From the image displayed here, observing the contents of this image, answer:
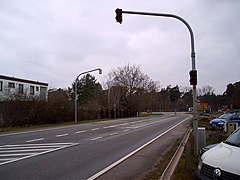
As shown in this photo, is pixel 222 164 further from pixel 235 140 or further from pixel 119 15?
pixel 119 15

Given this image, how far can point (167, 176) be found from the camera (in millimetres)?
7973

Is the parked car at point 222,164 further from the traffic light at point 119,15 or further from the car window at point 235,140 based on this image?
the traffic light at point 119,15

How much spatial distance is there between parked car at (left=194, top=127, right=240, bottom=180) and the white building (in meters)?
28.7

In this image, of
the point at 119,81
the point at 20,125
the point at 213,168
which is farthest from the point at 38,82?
the point at 213,168

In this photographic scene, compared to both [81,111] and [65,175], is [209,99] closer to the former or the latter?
[81,111]

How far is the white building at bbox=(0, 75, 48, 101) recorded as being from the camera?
1288 inches

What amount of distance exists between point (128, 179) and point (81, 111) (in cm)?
3998

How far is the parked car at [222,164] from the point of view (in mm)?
4850

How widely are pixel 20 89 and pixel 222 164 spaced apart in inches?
1670

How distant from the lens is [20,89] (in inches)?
1750

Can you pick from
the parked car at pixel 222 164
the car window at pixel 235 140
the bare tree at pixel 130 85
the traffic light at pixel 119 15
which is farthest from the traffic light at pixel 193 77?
the bare tree at pixel 130 85

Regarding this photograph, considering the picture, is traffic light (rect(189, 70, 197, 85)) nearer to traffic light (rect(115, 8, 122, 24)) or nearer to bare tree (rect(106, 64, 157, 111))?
traffic light (rect(115, 8, 122, 24))

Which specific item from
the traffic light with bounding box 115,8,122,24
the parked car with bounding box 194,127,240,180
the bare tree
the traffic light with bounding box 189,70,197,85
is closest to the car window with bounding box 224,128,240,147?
the parked car with bounding box 194,127,240,180

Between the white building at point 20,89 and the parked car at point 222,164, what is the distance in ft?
94.2
